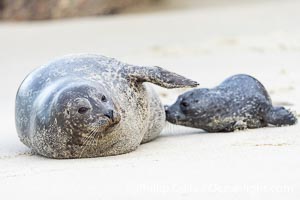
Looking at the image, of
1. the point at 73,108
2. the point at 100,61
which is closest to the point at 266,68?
the point at 100,61

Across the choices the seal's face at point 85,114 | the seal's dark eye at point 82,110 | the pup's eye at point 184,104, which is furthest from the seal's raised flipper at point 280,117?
the seal's dark eye at point 82,110

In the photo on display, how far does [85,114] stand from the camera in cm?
400

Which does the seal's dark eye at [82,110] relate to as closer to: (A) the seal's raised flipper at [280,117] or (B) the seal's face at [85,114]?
(B) the seal's face at [85,114]

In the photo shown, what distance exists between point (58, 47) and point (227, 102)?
4751 mm

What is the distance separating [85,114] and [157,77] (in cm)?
57

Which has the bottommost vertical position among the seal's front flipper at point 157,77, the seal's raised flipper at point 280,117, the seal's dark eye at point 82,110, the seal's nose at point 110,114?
the seal's raised flipper at point 280,117

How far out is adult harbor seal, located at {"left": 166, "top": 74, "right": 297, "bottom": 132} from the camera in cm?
481

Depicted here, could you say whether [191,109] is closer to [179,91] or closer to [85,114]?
[85,114]

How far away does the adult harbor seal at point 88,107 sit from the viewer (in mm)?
4031

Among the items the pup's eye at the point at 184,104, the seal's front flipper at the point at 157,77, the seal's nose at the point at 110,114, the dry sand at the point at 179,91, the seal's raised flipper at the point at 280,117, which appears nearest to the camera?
the dry sand at the point at 179,91

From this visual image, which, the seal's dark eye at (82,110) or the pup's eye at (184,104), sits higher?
the seal's dark eye at (82,110)

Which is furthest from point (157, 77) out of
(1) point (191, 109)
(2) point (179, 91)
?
(2) point (179, 91)

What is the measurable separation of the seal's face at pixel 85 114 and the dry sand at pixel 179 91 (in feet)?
0.42

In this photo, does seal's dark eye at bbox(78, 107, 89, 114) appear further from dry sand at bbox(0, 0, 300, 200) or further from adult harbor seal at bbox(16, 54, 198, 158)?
dry sand at bbox(0, 0, 300, 200)
